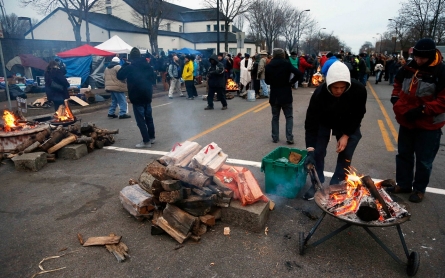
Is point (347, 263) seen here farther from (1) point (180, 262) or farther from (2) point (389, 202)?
(1) point (180, 262)

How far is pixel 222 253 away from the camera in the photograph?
303 centimetres

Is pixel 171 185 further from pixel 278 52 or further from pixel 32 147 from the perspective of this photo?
pixel 278 52

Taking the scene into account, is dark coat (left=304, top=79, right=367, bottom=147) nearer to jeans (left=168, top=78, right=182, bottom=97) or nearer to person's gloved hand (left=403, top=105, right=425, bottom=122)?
person's gloved hand (left=403, top=105, right=425, bottom=122)

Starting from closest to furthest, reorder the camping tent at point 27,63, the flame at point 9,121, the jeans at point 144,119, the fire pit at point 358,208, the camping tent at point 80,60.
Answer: the fire pit at point 358,208 → the flame at point 9,121 → the jeans at point 144,119 → the camping tent at point 80,60 → the camping tent at point 27,63

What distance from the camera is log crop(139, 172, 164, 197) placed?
3.55 metres

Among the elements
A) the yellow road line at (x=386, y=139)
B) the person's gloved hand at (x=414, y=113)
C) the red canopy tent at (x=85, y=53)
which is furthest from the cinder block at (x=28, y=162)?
the red canopy tent at (x=85, y=53)

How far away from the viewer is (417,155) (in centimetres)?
399

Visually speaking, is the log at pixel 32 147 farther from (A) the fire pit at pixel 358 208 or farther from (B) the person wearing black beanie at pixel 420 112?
(B) the person wearing black beanie at pixel 420 112

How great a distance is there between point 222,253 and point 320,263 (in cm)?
98

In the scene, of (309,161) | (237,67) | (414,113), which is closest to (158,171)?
(309,161)

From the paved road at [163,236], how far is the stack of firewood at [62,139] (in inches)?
18.5

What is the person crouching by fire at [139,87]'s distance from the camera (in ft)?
21.2

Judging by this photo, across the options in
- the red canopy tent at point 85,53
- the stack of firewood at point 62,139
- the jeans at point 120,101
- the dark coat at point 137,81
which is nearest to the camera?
the stack of firewood at point 62,139

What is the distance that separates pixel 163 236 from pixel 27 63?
65.6 feet
